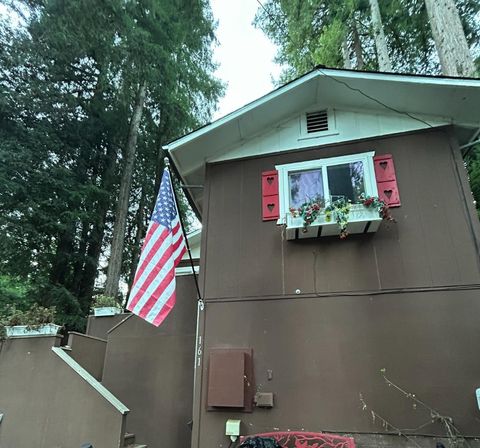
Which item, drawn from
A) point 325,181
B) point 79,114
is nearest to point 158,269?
point 325,181

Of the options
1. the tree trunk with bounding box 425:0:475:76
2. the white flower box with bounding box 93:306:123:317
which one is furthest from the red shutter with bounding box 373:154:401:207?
the white flower box with bounding box 93:306:123:317

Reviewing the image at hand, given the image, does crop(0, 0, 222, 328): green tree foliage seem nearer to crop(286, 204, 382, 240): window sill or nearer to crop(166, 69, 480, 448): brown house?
crop(166, 69, 480, 448): brown house

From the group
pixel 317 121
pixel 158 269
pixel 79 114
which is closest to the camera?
pixel 158 269

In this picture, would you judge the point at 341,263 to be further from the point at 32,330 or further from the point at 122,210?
the point at 122,210

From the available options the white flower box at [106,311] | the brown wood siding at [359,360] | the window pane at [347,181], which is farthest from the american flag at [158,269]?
the white flower box at [106,311]

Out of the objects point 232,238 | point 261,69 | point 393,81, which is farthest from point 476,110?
point 261,69

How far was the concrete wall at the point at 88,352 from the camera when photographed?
5598 millimetres

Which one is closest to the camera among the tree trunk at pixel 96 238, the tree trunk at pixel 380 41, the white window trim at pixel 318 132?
the white window trim at pixel 318 132

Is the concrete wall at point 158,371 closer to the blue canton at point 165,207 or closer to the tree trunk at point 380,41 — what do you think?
the blue canton at point 165,207

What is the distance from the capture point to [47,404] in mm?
4832

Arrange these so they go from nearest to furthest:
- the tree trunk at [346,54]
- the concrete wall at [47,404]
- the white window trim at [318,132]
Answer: the concrete wall at [47,404]
the white window trim at [318,132]
the tree trunk at [346,54]

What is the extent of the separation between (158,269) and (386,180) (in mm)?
3451

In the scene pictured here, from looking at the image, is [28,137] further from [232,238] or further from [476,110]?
[476,110]

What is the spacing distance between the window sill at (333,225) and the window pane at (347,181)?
16.3 inches
